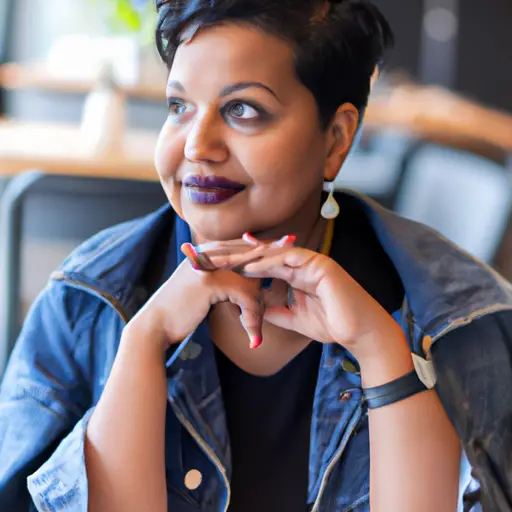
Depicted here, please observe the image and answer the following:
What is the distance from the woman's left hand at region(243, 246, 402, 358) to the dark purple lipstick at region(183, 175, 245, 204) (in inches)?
2.5

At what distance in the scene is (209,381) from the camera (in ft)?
2.86

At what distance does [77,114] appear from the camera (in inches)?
112

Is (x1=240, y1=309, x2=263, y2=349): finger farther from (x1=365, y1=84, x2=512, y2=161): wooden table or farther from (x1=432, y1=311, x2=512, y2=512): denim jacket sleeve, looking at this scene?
(x1=365, y1=84, x2=512, y2=161): wooden table

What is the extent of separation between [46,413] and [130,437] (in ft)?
0.39

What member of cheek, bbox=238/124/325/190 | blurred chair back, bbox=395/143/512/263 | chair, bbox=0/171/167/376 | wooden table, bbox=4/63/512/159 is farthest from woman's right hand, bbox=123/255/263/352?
wooden table, bbox=4/63/512/159

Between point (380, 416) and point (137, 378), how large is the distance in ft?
0.82

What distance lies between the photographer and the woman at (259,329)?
0.76m

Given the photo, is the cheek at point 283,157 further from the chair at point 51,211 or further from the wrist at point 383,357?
the chair at point 51,211

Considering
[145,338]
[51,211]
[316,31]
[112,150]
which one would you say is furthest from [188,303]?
[112,150]

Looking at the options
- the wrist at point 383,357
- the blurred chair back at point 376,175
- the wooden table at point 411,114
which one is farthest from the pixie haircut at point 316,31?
the wooden table at point 411,114

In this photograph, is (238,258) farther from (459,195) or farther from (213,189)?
(459,195)

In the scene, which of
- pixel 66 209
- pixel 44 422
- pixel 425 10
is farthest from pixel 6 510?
pixel 425 10

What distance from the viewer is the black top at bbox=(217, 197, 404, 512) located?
0.88 metres

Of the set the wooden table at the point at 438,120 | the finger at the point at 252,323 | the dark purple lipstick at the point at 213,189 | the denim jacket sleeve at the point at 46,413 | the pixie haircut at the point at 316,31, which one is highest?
the pixie haircut at the point at 316,31
